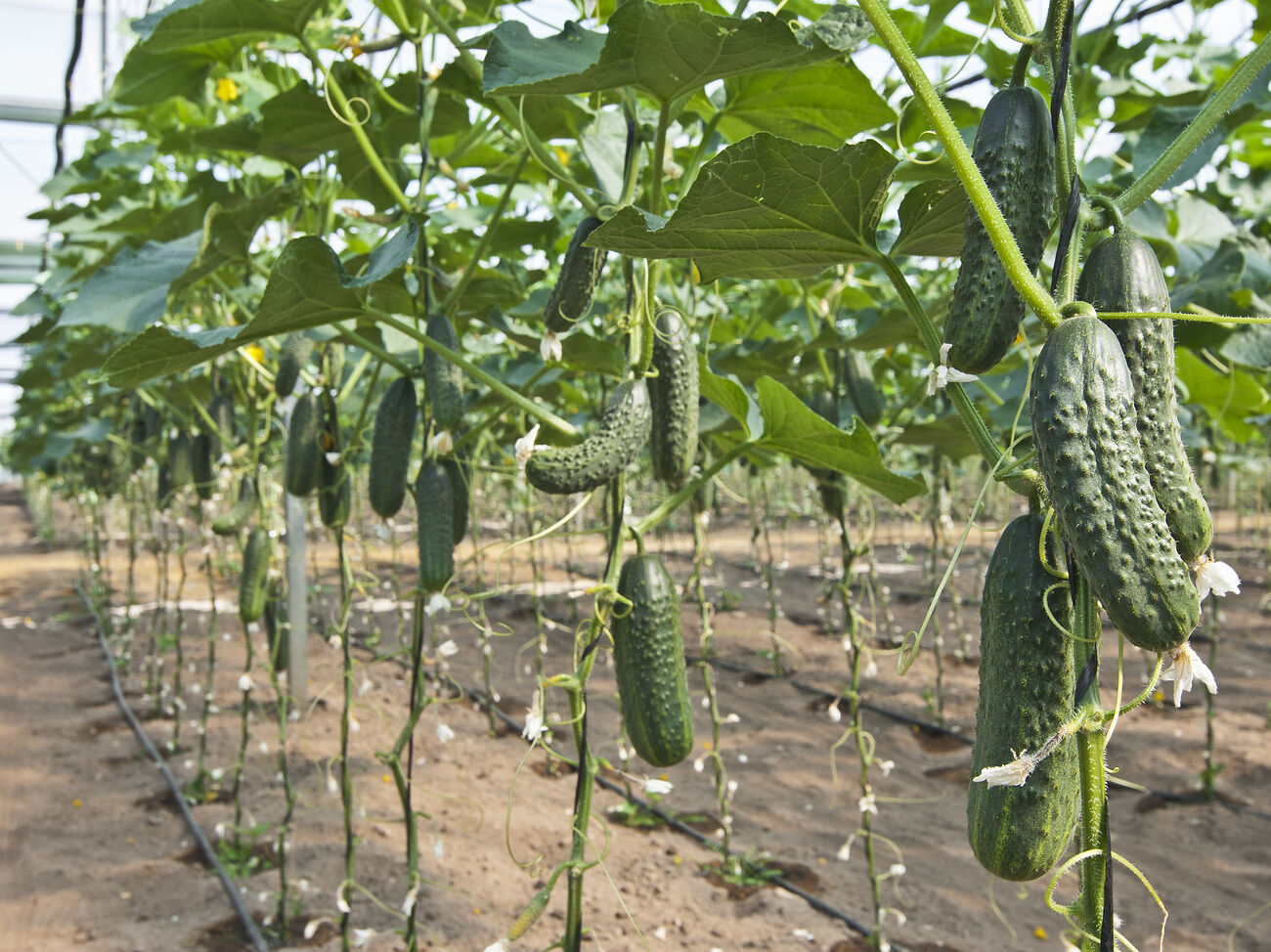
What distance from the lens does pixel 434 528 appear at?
1.86 meters

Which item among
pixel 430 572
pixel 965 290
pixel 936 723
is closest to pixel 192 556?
pixel 936 723

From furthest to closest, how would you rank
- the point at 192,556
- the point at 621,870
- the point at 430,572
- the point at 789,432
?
the point at 192,556 → the point at 621,870 → the point at 430,572 → the point at 789,432

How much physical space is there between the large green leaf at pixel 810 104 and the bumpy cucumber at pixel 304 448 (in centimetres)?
110

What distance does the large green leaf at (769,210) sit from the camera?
39.5 inches

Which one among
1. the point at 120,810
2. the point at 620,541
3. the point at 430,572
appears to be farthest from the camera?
the point at 120,810

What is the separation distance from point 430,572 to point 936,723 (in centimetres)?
485

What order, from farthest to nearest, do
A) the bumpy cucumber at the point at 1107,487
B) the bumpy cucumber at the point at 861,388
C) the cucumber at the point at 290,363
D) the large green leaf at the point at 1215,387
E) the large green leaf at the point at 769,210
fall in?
the large green leaf at the point at 1215,387, the bumpy cucumber at the point at 861,388, the cucumber at the point at 290,363, the large green leaf at the point at 769,210, the bumpy cucumber at the point at 1107,487

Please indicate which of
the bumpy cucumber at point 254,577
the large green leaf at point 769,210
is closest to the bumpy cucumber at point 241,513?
the bumpy cucumber at point 254,577

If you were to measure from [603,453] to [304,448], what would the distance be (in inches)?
42.5

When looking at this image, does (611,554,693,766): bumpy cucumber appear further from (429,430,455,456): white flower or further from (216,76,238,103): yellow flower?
(216,76,238,103): yellow flower

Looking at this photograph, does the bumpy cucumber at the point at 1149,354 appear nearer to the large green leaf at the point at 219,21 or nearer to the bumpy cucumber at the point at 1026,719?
the bumpy cucumber at the point at 1026,719

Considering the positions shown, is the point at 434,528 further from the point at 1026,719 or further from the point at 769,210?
the point at 1026,719

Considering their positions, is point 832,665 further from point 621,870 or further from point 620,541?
point 620,541

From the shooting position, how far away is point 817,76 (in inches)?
66.1
